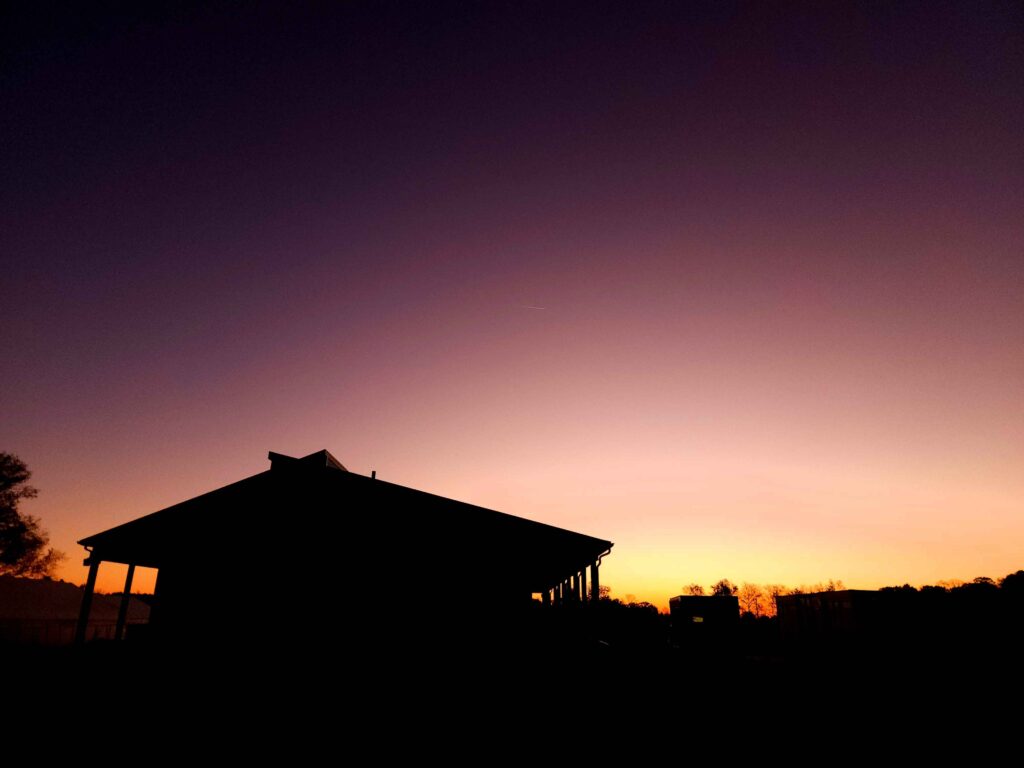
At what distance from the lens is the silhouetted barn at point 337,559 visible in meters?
11.6

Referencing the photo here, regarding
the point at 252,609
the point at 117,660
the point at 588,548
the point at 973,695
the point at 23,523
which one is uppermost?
the point at 23,523

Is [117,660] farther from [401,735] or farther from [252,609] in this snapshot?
[401,735]

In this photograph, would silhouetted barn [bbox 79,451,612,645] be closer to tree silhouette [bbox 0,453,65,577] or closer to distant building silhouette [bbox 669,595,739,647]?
distant building silhouette [bbox 669,595,739,647]

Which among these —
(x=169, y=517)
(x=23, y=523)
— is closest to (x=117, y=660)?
(x=169, y=517)

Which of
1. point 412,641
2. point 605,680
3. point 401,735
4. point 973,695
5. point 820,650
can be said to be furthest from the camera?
point 820,650

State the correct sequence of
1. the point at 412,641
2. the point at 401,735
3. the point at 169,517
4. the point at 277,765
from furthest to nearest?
the point at 169,517 → the point at 412,641 → the point at 401,735 → the point at 277,765

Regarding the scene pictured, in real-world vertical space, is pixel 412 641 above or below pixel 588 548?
below

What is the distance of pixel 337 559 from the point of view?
12.0 meters

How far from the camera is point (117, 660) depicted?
11.9 meters

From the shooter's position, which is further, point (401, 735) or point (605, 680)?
point (605, 680)

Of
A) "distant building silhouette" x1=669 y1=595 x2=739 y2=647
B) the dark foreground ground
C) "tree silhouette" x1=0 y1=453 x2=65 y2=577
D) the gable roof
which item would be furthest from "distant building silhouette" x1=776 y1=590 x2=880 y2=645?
"tree silhouette" x1=0 y1=453 x2=65 y2=577

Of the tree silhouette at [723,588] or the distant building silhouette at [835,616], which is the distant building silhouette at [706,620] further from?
the tree silhouette at [723,588]

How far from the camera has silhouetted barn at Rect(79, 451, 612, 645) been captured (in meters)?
11.6

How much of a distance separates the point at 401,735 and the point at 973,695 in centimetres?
1553
